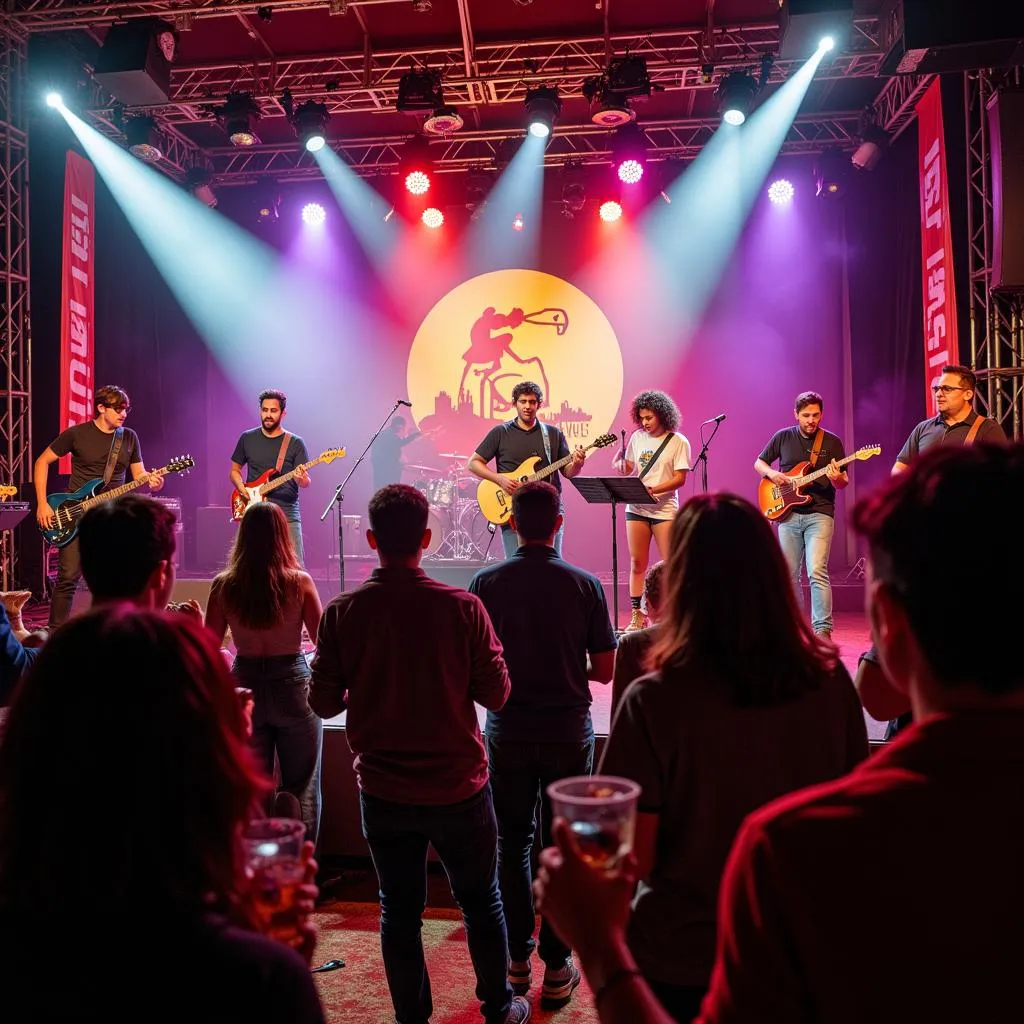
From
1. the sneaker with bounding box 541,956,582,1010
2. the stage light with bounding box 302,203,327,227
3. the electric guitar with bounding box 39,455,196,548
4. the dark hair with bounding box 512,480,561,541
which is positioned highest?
the stage light with bounding box 302,203,327,227

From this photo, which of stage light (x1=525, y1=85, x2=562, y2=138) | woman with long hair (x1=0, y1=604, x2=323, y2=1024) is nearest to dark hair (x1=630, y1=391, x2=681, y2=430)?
stage light (x1=525, y1=85, x2=562, y2=138)

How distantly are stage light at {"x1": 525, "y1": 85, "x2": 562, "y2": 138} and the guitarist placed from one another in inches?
177

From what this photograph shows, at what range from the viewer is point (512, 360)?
12477 mm

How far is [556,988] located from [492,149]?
1093 centimetres

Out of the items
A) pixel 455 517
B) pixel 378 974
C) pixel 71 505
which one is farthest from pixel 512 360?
pixel 378 974

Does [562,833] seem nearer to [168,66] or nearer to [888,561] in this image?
[888,561]

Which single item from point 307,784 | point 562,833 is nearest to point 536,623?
point 307,784

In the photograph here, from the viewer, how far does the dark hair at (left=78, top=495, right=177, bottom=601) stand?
7.28 feet

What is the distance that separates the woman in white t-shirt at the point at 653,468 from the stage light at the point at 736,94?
3.90m

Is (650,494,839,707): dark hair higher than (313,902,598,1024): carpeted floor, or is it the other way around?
(650,494,839,707): dark hair

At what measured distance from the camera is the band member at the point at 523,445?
731 centimetres

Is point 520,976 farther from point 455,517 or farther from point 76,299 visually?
point 76,299

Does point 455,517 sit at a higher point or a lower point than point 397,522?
higher

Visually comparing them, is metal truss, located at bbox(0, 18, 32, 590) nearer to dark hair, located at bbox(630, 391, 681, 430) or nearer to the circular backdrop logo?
the circular backdrop logo
